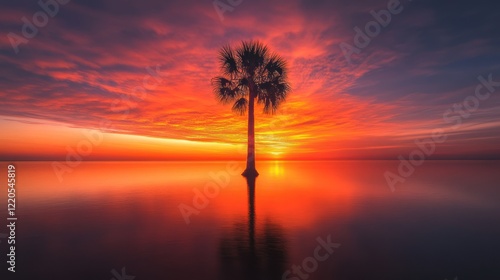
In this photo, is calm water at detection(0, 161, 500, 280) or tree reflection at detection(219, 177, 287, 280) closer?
tree reflection at detection(219, 177, 287, 280)

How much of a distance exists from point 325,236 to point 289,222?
78.5 inches

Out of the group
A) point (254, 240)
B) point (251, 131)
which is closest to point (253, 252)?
point (254, 240)

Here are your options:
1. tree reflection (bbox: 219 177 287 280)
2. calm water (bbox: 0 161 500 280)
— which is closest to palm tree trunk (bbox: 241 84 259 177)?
calm water (bbox: 0 161 500 280)

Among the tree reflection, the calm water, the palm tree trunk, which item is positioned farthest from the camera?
the palm tree trunk

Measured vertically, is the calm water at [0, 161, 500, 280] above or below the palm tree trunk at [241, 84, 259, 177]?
below

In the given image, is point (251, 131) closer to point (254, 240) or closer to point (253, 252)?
point (254, 240)

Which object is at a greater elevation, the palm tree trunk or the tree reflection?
the palm tree trunk

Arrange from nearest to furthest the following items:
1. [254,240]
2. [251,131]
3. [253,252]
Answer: [253,252]
[254,240]
[251,131]

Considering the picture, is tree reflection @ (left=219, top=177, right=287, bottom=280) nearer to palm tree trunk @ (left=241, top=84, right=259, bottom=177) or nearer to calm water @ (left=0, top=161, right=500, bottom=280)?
calm water @ (left=0, top=161, right=500, bottom=280)

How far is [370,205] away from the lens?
1385 centimetres

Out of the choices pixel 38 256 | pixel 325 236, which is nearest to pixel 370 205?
pixel 325 236

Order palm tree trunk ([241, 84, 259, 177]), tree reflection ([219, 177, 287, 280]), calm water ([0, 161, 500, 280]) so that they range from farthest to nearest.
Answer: palm tree trunk ([241, 84, 259, 177])
calm water ([0, 161, 500, 280])
tree reflection ([219, 177, 287, 280])

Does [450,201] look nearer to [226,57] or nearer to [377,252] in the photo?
[377,252]

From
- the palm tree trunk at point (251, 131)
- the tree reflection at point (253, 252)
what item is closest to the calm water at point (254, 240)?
the tree reflection at point (253, 252)
